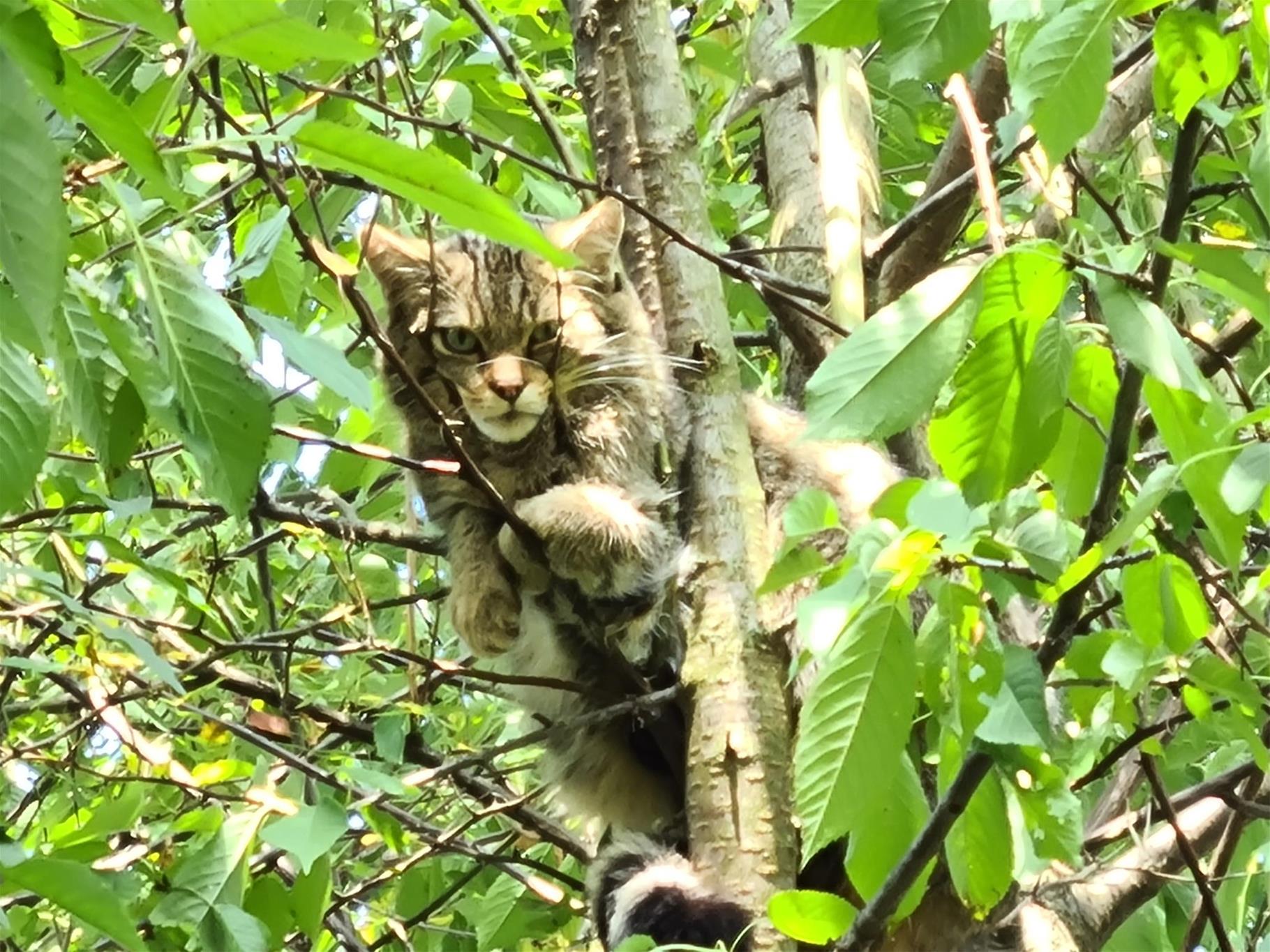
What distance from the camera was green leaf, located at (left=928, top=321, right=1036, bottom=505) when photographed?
3.37 ft

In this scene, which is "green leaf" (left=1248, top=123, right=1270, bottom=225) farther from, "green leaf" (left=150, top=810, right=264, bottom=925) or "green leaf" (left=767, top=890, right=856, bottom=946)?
"green leaf" (left=150, top=810, right=264, bottom=925)

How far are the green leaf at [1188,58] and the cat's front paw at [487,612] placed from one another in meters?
1.61

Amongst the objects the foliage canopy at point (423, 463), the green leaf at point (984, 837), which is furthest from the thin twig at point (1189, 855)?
the green leaf at point (984, 837)

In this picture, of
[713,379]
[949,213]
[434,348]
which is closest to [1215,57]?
[713,379]

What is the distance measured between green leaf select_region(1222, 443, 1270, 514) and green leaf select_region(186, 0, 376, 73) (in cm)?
67

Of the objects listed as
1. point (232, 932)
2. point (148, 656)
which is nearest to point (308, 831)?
point (232, 932)

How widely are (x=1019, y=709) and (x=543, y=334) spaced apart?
1.70m

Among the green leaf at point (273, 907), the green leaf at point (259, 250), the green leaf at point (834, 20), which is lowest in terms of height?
the green leaf at point (273, 907)

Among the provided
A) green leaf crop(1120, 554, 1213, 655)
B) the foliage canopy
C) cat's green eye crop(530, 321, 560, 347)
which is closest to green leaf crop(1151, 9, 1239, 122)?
the foliage canopy

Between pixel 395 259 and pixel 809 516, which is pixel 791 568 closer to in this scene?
pixel 809 516

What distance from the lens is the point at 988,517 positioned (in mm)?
1137

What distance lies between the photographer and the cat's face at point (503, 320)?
2471 mm

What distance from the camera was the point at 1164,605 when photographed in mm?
1066

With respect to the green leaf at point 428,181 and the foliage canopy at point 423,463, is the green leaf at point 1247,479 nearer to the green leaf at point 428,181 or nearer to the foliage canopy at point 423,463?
the foliage canopy at point 423,463
